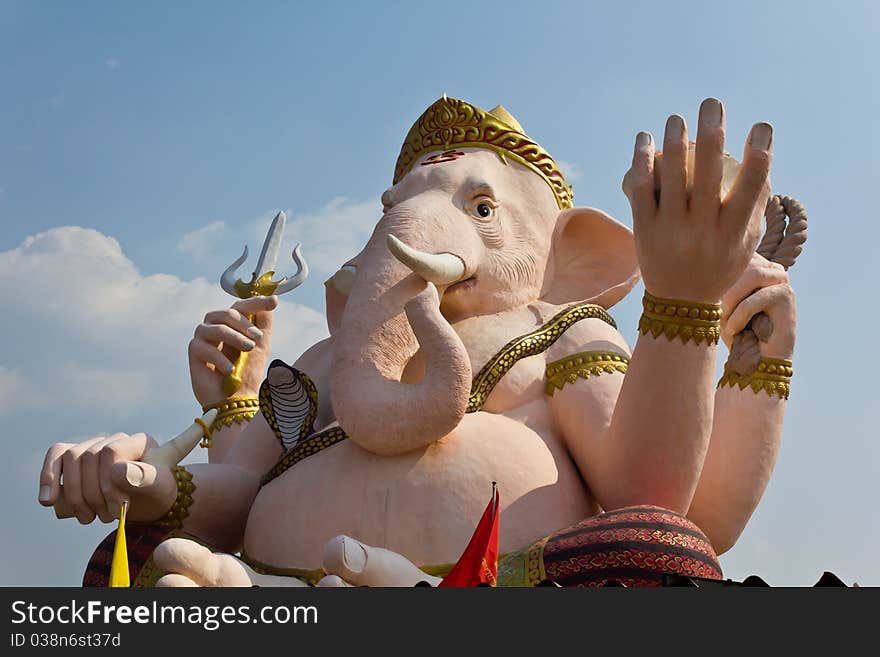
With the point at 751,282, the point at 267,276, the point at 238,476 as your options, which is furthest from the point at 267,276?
the point at 751,282

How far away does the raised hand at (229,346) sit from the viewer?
5.53 m

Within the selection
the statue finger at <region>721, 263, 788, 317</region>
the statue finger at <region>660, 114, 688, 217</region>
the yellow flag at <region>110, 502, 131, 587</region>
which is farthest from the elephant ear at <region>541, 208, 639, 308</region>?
the yellow flag at <region>110, 502, 131, 587</region>

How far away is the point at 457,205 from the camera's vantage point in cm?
506

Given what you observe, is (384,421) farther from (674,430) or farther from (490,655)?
(490,655)

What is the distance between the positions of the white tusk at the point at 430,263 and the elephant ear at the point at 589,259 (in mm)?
600

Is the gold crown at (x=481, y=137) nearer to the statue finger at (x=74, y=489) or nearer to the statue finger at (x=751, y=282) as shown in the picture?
the statue finger at (x=751, y=282)

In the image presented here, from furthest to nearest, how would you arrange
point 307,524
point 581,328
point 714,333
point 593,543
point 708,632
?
1. point 581,328
2. point 307,524
3. point 714,333
4. point 593,543
5. point 708,632

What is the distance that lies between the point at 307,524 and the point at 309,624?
5.65ft

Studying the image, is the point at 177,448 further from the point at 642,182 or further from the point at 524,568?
the point at 642,182

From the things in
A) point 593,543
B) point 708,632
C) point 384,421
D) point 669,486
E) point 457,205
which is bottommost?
point 708,632

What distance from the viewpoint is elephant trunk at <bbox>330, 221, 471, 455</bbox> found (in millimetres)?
4406

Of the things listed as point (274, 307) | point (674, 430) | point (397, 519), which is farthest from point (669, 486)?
point (274, 307)

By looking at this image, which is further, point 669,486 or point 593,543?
point 669,486

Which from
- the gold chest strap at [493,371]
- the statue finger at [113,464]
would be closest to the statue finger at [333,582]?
the gold chest strap at [493,371]
